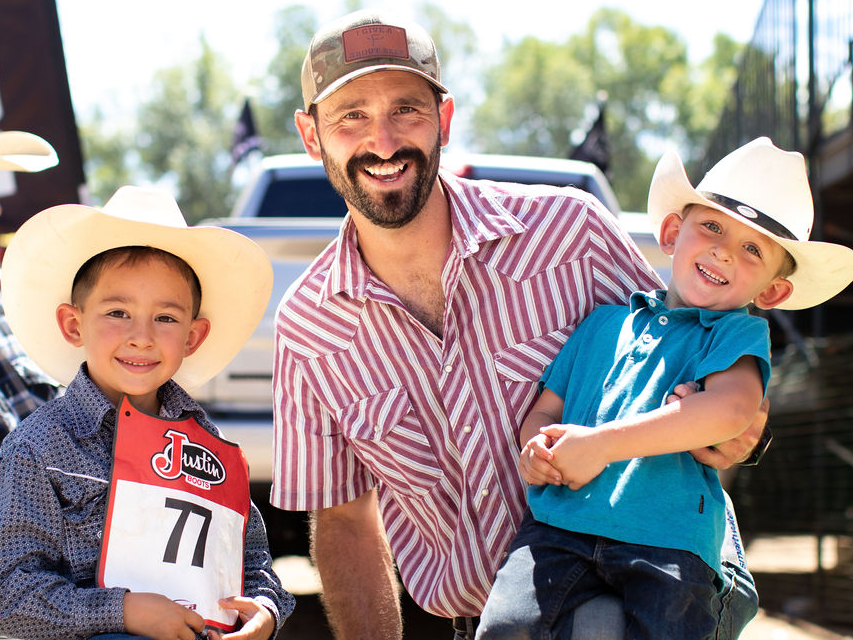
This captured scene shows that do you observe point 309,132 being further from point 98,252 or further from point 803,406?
point 803,406

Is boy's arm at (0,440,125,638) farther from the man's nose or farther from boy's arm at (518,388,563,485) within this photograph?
→ the man's nose

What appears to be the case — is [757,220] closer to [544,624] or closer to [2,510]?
[544,624]

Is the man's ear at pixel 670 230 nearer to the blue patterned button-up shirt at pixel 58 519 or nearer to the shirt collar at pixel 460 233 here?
the shirt collar at pixel 460 233

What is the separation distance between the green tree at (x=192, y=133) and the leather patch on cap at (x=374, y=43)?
3668 centimetres

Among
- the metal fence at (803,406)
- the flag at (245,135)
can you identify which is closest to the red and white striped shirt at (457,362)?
the metal fence at (803,406)

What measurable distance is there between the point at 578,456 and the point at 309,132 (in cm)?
150

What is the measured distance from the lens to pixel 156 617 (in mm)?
2098

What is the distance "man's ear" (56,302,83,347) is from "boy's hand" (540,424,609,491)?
1.28 meters

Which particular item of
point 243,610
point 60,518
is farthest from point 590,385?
point 60,518

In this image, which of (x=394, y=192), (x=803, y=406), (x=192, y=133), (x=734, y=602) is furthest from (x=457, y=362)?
(x=192, y=133)

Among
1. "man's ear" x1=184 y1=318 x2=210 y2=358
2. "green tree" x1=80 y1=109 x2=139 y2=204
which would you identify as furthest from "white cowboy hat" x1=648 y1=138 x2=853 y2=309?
"green tree" x1=80 y1=109 x2=139 y2=204

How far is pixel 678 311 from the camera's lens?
2422mm

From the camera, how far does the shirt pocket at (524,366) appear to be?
2.80m

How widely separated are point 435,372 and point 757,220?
1.01 metres
